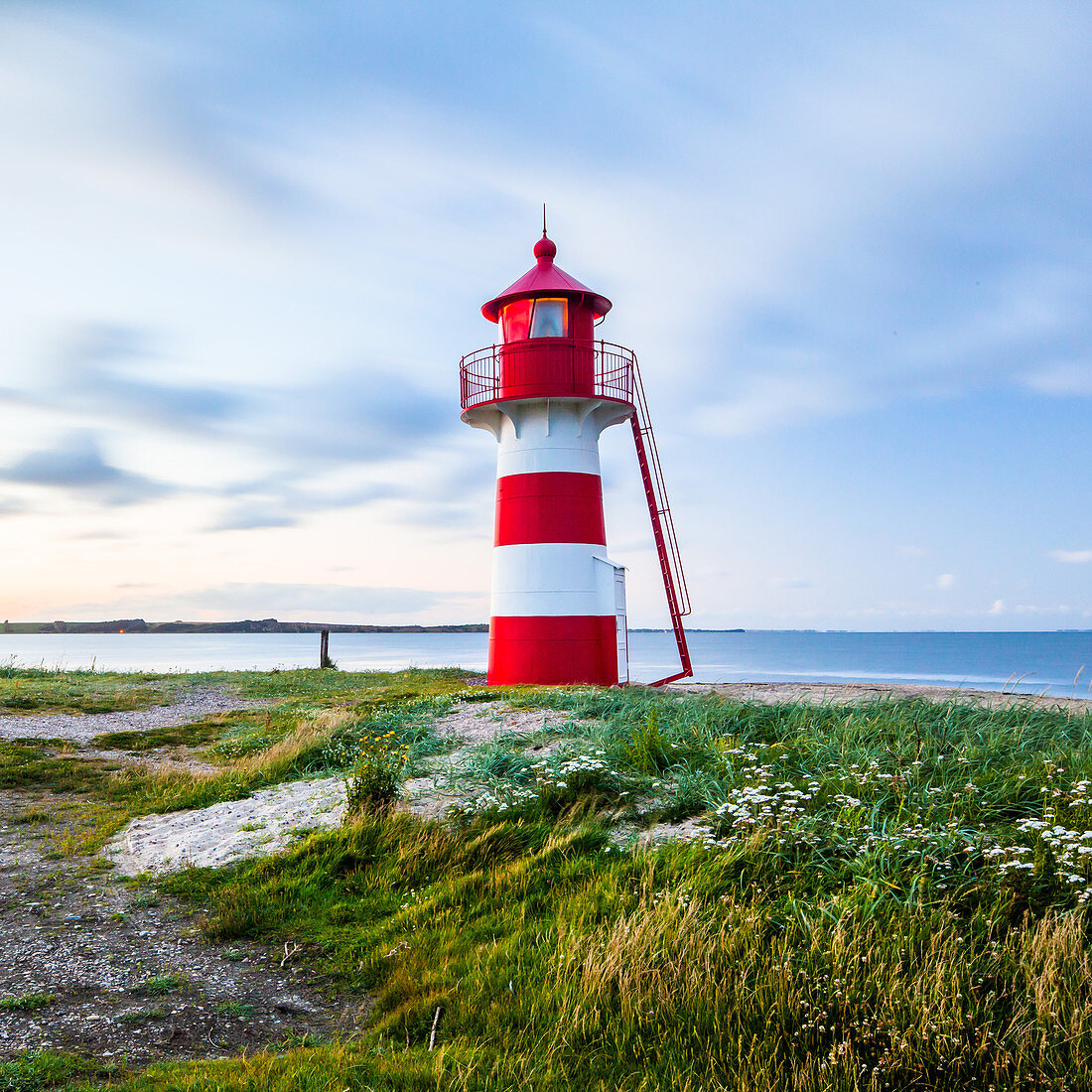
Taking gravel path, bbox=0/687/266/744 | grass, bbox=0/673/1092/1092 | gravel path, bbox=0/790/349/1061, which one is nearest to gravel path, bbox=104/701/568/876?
grass, bbox=0/673/1092/1092

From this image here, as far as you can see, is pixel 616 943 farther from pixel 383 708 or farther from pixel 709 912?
pixel 383 708

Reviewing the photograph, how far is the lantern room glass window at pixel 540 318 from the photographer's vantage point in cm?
1666

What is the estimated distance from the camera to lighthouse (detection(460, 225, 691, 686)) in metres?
16.3

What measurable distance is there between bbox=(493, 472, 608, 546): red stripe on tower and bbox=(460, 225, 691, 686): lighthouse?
2cm

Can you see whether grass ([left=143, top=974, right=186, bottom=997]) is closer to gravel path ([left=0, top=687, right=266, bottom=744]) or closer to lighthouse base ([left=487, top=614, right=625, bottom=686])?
gravel path ([left=0, top=687, right=266, bottom=744])

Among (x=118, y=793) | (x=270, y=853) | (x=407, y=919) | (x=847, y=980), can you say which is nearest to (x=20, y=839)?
(x=118, y=793)

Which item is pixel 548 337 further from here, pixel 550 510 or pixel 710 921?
pixel 710 921

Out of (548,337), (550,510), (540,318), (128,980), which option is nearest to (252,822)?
(128,980)

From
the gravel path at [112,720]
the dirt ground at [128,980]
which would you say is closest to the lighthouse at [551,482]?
the gravel path at [112,720]

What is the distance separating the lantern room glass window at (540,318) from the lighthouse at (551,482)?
0.07 feet

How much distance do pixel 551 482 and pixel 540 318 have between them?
3425 millimetres

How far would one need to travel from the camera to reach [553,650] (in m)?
16.3

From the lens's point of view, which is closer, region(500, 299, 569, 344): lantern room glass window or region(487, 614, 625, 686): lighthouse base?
region(487, 614, 625, 686): lighthouse base

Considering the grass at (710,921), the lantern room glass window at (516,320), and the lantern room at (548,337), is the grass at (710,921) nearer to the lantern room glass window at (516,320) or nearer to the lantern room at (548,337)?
the lantern room at (548,337)
